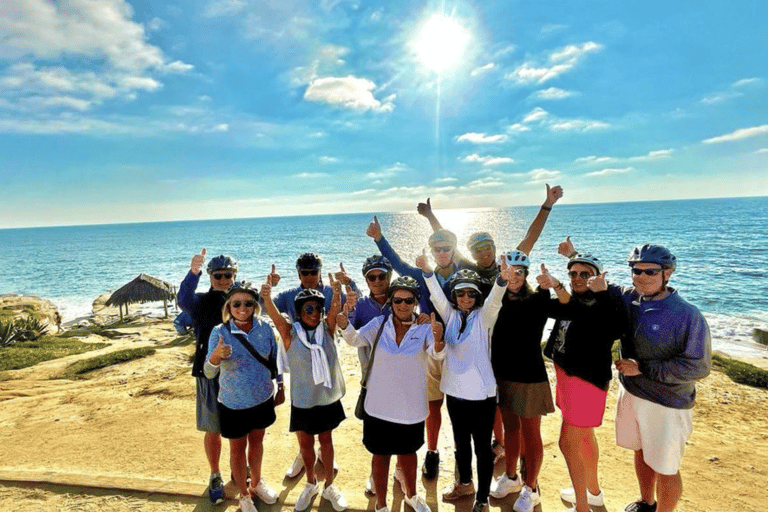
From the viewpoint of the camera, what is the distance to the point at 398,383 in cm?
368

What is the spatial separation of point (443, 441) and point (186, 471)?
12.5 feet

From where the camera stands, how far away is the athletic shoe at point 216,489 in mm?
4301

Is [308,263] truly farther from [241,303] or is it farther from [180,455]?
[180,455]

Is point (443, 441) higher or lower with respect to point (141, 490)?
lower

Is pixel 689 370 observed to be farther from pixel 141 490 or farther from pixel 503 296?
pixel 141 490

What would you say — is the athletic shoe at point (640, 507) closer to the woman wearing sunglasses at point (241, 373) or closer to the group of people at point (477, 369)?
the group of people at point (477, 369)

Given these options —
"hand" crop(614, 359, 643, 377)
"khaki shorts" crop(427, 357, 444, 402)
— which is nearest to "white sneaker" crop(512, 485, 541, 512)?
"khaki shorts" crop(427, 357, 444, 402)

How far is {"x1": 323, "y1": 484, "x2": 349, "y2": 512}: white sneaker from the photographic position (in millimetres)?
4125

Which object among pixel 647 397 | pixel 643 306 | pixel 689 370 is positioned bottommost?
pixel 647 397

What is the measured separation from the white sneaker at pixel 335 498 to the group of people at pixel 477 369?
0.02 meters

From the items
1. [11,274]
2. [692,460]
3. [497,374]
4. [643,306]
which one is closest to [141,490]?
[497,374]

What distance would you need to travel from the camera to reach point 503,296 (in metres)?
3.92

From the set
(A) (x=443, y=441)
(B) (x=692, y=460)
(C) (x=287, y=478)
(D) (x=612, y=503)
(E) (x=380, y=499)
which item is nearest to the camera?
(E) (x=380, y=499)

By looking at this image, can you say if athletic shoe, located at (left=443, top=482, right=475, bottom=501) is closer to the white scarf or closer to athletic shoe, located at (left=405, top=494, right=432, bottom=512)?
athletic shoe, located at (left=405, top=494, right=432, bottom=512)
